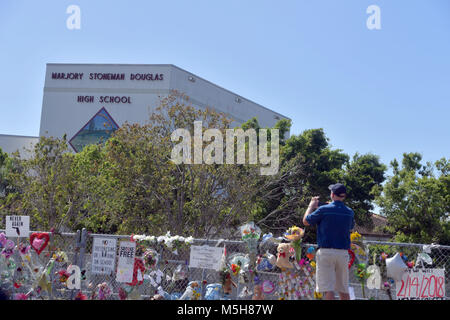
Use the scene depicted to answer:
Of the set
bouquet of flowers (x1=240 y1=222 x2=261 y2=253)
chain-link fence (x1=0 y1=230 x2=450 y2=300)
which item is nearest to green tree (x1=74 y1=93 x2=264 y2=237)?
chain-link fence (x1=0 y1=230 x2=450 y2=300)

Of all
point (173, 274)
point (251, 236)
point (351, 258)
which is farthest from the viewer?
point (173, 274)

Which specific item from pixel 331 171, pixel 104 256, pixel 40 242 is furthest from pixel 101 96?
pixel 104 256

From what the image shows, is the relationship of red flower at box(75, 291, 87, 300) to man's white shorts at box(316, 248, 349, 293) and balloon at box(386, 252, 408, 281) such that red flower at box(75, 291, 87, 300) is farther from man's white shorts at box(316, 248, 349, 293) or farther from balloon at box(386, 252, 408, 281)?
balloon at box(386, 252, 408, 281)

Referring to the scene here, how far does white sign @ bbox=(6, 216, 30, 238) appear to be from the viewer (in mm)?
7473

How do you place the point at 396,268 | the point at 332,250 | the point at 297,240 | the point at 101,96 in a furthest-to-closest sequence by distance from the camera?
the point at 101,96
the point at 297,240
the point at 396,268
the point at 332,250

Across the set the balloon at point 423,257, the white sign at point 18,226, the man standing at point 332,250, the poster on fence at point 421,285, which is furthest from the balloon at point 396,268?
the white sign at point 18,226

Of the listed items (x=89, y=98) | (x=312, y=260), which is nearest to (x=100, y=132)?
(x=89, y=98)

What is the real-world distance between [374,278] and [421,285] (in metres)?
0.57

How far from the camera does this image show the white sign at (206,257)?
632 centimetres

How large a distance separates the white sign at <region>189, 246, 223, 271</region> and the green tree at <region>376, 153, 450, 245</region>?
19.1 m

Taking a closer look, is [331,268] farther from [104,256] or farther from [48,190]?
[48,190]

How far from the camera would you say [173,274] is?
684cm

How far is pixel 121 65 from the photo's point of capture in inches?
1623
